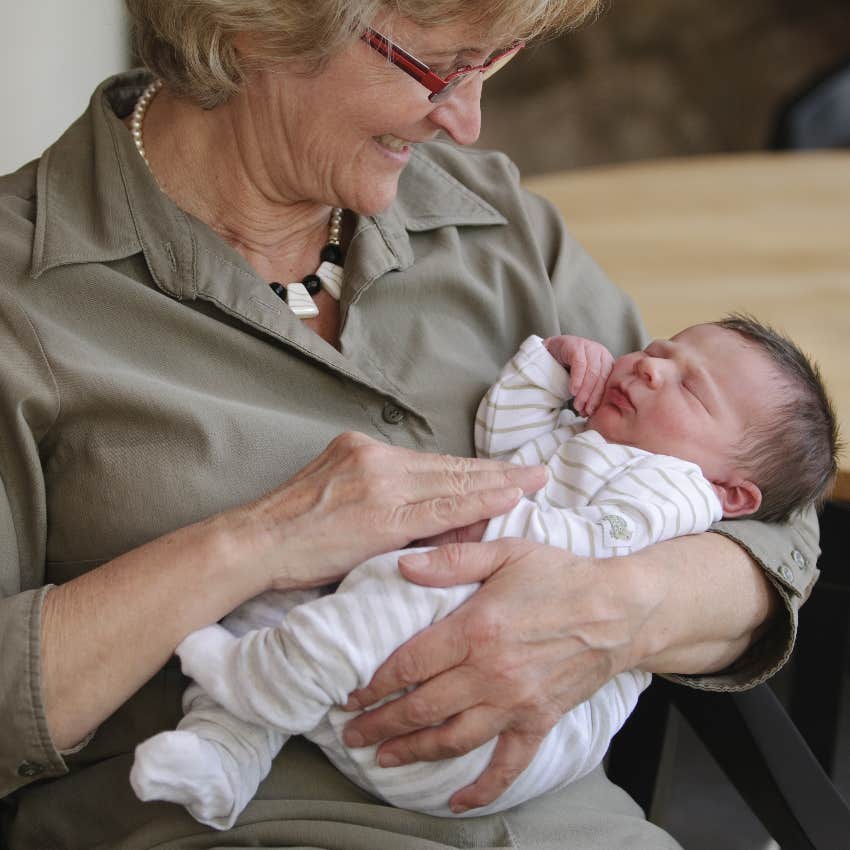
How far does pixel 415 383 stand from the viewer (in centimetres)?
176

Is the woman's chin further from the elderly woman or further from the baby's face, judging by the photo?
the baby's face

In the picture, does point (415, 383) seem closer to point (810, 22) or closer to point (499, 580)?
point (499, 580)

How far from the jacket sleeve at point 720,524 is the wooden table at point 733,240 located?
0.54 ft

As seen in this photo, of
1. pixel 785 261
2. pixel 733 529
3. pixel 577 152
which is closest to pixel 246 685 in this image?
pixel 733 529

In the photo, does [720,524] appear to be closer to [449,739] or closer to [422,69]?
[449,739]

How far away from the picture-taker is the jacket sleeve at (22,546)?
1.36 meters

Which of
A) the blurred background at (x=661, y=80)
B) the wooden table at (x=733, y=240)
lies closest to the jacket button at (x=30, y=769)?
the wooden table at (x=733, y=240)

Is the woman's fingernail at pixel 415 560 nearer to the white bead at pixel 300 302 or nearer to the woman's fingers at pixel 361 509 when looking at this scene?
the woman's fingers at pixel 361 509

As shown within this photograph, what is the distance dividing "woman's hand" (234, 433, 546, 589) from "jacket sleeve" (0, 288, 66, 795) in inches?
10.5

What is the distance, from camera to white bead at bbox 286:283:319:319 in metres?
1.73

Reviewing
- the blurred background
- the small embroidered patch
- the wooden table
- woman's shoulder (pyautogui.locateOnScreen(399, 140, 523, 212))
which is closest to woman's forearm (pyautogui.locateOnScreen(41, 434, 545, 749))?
the small embroidered patch

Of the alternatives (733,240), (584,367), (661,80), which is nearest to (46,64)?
(584,367)

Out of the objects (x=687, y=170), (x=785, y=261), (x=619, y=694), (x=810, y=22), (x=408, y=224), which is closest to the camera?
(x=619, y=694)

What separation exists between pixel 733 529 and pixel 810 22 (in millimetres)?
5383
